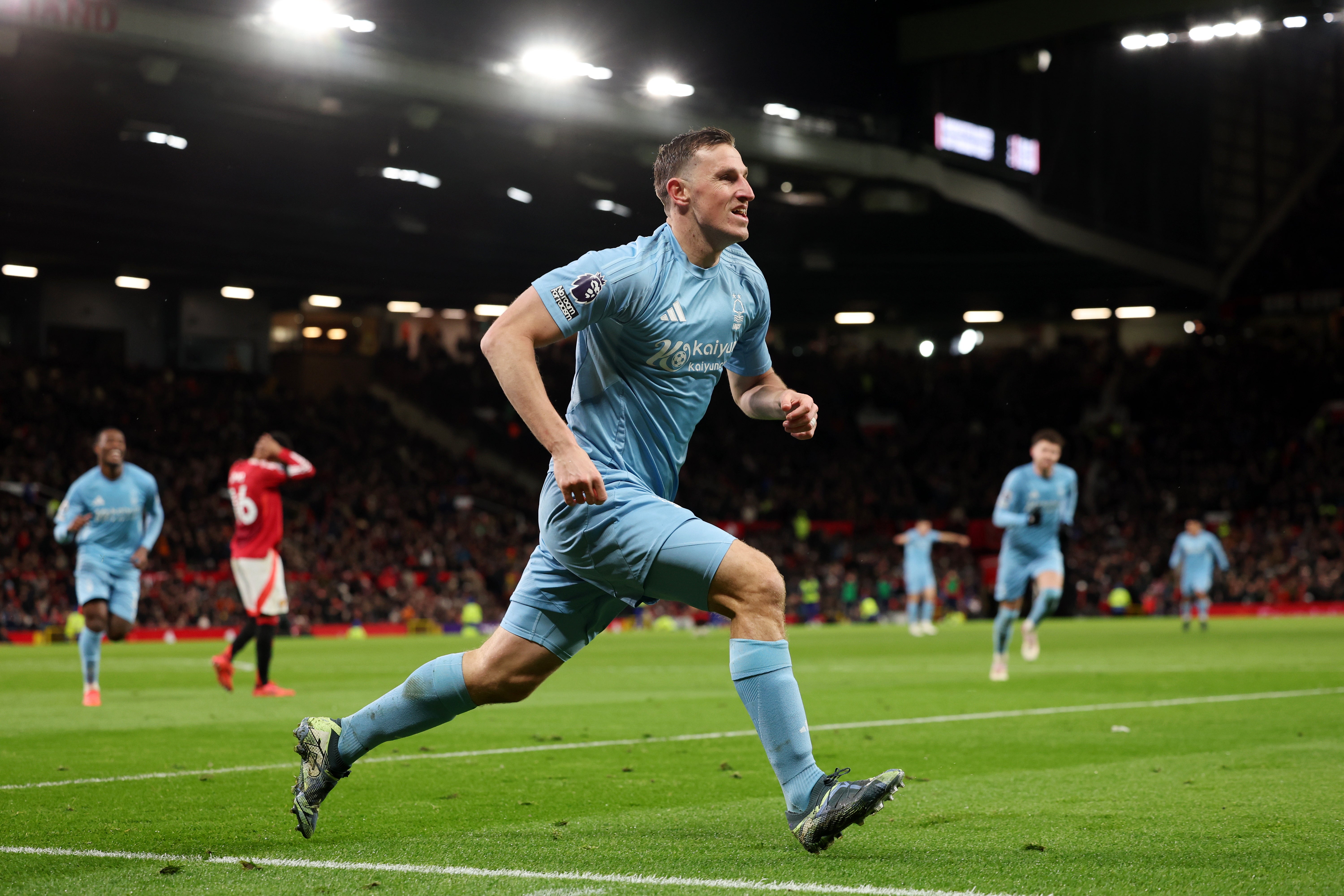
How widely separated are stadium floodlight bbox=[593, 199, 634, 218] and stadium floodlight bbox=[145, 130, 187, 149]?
10872mm

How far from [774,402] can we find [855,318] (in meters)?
49.2

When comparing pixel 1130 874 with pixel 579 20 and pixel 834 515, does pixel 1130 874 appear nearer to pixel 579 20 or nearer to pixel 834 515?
pixel 579 20

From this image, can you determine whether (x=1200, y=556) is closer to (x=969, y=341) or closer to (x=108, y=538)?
(x=108, y=538)

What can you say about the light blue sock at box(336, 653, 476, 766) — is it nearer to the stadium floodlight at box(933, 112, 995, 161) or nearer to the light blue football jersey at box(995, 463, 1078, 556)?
the light blue football jersey at box(995, 463, 1078, 556)

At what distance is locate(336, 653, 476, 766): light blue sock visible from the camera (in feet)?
17.3

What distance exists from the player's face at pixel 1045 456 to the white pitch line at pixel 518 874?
35.6ft

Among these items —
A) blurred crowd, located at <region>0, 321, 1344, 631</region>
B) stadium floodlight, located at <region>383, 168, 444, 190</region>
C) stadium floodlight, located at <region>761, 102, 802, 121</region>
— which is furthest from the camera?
stadium floodlight, located at <region>383, 168, 444, 190</region>

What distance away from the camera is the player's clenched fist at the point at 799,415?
5.23m

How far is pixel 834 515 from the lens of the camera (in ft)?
143

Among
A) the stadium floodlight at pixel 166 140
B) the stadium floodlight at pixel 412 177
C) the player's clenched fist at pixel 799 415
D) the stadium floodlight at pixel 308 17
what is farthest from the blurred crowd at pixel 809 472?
the player's clenched fist at pixel 799 415

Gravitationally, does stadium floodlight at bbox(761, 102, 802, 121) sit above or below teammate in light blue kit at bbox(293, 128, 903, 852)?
above

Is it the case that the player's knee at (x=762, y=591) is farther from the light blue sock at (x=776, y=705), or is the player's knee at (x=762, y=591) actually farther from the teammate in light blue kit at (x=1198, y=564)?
the teammate in light blue kit at (x=1198, y=564)

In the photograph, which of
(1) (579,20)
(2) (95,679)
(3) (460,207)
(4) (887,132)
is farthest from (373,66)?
(2) (95,679)

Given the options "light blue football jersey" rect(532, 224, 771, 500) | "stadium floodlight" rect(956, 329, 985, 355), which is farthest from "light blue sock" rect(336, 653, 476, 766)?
"stadium floodlight" rect(956, 329, 985, 355)
